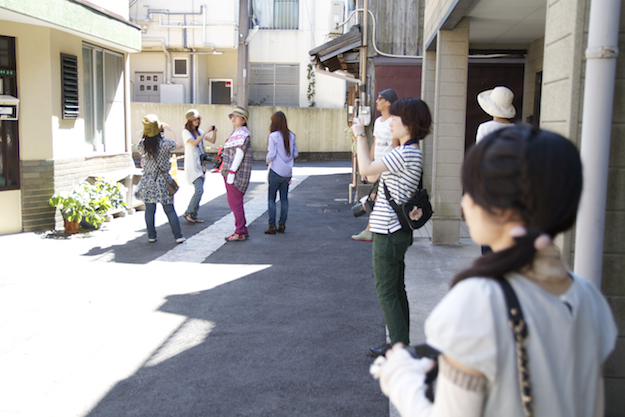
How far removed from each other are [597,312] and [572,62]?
1.97 meters

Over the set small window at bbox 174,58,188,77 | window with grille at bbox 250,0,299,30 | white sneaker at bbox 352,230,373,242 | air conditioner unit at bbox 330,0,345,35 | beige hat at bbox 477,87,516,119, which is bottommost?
white sneaker at bbox 352,230,373,242

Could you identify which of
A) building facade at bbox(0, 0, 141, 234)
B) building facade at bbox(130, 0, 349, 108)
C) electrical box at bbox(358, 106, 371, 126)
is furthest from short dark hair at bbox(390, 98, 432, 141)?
building facade at bbox(130, 0, 349, 108)

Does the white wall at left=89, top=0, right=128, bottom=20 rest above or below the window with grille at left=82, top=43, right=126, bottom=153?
above

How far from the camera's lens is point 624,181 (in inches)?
115

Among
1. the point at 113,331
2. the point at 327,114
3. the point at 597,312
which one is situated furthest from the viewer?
the point at 327,114

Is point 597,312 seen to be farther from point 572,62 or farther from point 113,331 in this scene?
point 113,331

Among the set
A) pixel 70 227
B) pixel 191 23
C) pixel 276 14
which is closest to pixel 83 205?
pixel 70 227

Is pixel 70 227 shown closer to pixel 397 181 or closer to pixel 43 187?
pixel 43 187

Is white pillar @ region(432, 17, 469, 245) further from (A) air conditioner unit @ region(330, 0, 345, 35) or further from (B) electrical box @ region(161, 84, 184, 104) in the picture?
(B) electrical box @ region(161, 84, 184, 104)

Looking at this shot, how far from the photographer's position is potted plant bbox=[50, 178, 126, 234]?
856 cm

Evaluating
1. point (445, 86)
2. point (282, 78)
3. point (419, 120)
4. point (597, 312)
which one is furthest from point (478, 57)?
point (282, 78)

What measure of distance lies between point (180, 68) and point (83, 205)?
17201 millimetres

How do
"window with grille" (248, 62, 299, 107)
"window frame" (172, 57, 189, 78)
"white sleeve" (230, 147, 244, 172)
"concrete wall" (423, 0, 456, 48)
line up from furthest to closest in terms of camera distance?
"window with grille" (248, 62, 299, 107), "window frame" (172, 57, 189, 78), "white sleeve" (230, 147, 244, 172), "concrete wall" (423, 0, 456, 48)

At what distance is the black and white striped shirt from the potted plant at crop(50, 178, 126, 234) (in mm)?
6054
